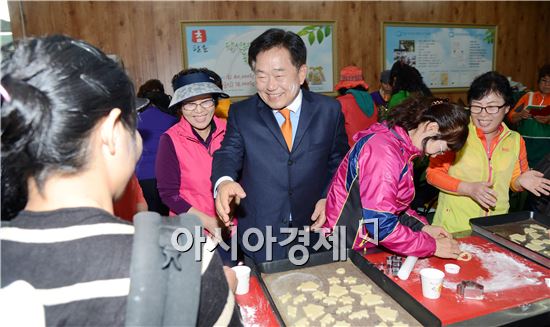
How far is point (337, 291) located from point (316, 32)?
13.1 feet

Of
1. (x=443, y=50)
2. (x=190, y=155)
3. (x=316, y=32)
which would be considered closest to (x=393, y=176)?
(x=190, y=155)

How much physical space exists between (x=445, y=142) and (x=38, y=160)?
1473 mm

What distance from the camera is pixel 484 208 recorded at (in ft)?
6.70

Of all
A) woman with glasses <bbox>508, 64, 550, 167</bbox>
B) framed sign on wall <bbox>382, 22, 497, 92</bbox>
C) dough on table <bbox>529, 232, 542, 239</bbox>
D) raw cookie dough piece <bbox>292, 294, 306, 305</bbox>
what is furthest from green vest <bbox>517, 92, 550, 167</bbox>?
raw cookie dough piece <bbox>292, 294, 306, 305</bbox>

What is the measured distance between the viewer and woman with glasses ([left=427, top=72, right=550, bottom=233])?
2.03 m

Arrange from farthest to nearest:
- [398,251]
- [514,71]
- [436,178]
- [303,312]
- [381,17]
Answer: [514,71] → [381,17] → [436,178] → [398,251] → [303,312]

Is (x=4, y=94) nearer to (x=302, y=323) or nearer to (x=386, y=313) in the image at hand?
(x=302, y=323)

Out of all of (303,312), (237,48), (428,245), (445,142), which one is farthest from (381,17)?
(303,312)

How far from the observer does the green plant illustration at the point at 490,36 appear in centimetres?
575

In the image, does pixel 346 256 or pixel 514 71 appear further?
pixel 514 71

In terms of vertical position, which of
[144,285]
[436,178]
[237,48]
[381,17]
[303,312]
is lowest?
[303,312]

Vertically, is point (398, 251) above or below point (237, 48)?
below

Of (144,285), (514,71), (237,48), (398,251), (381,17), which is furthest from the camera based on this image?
(514,71)

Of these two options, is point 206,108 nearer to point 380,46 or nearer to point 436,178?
point 436,178
